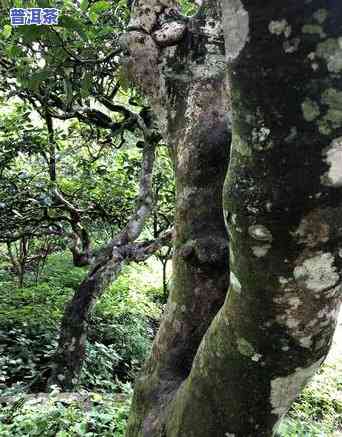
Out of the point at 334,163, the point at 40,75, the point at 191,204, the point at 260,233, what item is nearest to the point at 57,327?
the point at 40,75

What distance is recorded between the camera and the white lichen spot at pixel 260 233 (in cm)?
89

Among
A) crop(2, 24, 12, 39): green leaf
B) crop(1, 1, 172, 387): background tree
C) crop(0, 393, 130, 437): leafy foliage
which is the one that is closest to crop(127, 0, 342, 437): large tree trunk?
crop(0, 393, 130, 437): leafy foliage

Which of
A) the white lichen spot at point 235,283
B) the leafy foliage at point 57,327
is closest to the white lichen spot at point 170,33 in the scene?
the white lichen spot at point 235,283

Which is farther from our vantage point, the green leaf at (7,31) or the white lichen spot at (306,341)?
the green leaf at (7,31)

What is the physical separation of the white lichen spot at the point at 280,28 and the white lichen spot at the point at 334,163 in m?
0.21

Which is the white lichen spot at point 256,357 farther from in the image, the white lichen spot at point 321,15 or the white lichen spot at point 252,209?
the white lichen spot at point 321,15

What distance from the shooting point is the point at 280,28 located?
73cm

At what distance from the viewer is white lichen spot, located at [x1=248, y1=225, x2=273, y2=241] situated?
35.1 inches

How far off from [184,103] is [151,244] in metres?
2.93

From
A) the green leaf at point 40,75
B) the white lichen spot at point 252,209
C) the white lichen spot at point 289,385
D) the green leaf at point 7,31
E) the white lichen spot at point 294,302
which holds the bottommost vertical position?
the white lichen spot at point 289,385

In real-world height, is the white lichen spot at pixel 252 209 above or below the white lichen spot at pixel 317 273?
above

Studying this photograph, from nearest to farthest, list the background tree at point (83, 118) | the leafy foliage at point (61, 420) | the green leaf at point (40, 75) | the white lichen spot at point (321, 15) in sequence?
the white lichen spot at point (321, 15), the green leaf at point (40, 75), the leafy foliage at point (61, 420), the background tree at point (83, 118)

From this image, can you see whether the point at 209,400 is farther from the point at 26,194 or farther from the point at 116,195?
the point at 116,195

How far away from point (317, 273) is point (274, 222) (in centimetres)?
15
